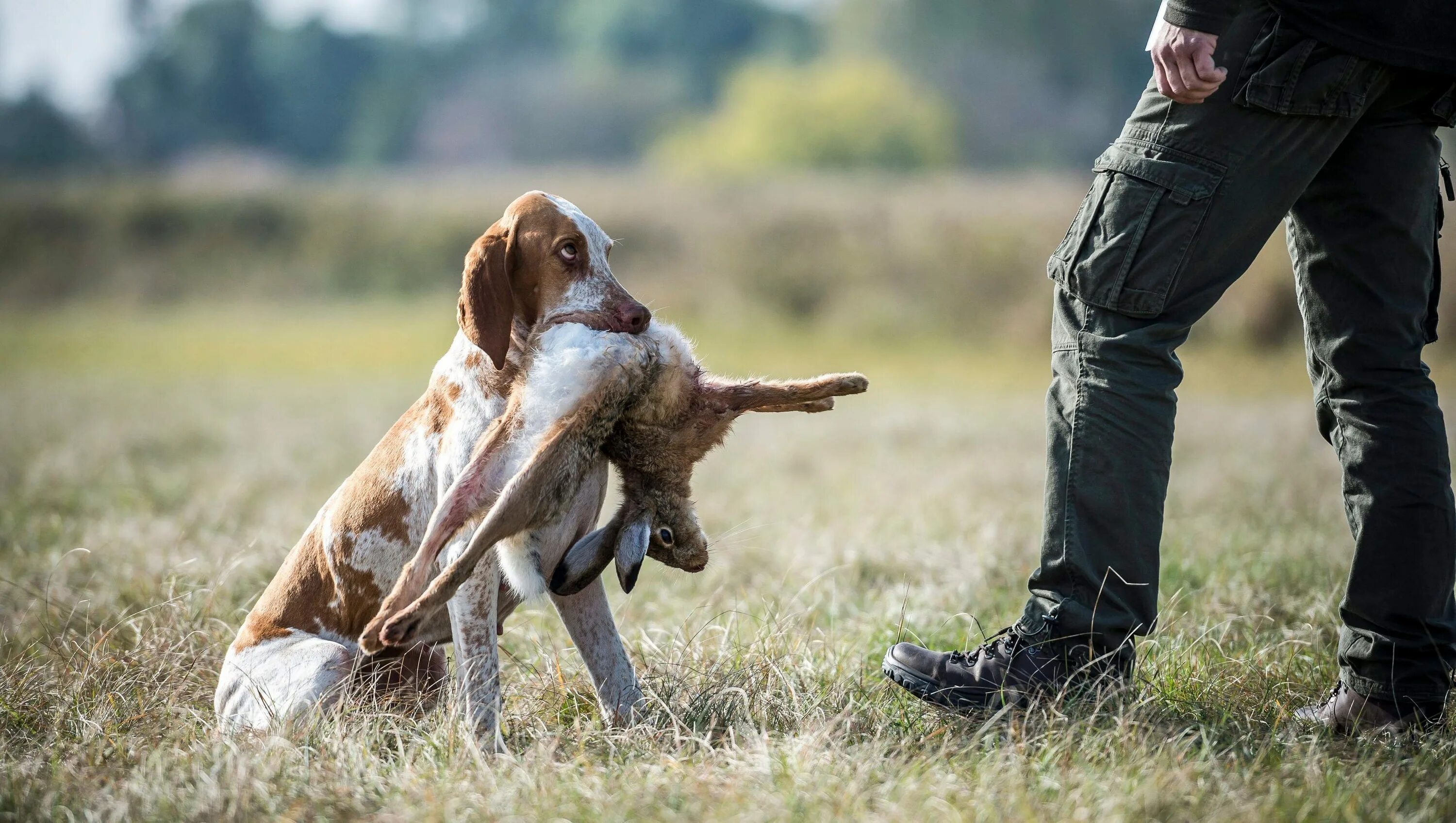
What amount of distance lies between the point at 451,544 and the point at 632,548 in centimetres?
44

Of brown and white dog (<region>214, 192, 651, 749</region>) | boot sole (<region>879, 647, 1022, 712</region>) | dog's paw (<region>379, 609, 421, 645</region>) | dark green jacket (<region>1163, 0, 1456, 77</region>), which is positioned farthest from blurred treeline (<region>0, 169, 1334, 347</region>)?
dog's paw (<region>379, 609, 421, 645</region>)

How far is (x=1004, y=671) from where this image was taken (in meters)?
2.58

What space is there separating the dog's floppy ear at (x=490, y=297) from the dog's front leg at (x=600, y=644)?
676mm

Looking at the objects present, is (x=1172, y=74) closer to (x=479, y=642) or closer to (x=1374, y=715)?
(x=1374, y=715)

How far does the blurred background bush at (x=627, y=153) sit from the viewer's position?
727 inches

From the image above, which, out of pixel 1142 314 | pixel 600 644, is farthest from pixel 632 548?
pixel 1142 314

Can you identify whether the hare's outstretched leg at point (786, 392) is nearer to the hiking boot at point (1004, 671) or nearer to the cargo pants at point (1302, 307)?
the cargo pants at point (1302, 307)

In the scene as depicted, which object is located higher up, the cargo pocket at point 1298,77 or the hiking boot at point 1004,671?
the cargo pocket at point 1298,77

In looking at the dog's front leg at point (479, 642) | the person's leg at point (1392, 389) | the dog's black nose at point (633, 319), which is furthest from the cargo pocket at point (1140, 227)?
the dog's front leg at point (479, 642)

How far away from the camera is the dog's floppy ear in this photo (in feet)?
9.06

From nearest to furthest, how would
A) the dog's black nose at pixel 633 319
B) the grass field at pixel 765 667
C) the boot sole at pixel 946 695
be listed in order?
the grass field at pixel 765 667
the boot sole at pixel 946 695
the dog's black nose at pixel 633 319

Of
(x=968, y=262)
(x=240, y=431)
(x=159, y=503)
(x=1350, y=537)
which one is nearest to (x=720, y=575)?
(x=1350, y=537)

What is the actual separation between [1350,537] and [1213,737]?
2595 mm

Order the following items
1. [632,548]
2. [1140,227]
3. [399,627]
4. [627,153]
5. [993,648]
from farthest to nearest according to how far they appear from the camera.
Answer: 1. [627,153]
2. [993,648]
3. [632,548]
4. [1140,227]
5. [399,627]
